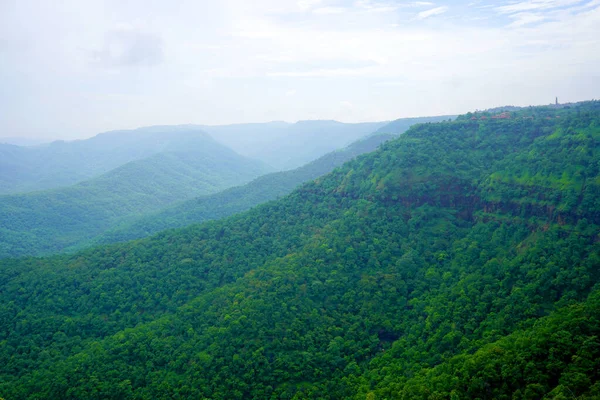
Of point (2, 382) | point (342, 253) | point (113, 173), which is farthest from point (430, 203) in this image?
point (113, 173)

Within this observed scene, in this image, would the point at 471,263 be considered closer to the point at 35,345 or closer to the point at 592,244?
the point at 592,244

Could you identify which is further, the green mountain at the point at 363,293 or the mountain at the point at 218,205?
the mountain at the point at 218,205

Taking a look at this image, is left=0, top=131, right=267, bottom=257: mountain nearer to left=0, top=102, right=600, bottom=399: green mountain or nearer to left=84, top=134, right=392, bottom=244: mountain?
left=84, top=134, right=392, bottom=244: mountain

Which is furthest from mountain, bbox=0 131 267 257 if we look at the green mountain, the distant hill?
the distant hill

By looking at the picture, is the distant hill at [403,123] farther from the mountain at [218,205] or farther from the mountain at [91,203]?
the mountain at [91,203]

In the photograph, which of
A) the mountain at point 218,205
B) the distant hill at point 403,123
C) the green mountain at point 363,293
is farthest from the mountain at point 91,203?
the distant hill at point 403,123

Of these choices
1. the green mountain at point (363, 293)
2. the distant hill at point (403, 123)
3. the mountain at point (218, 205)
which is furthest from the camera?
the distant hill at point (403, 123)
